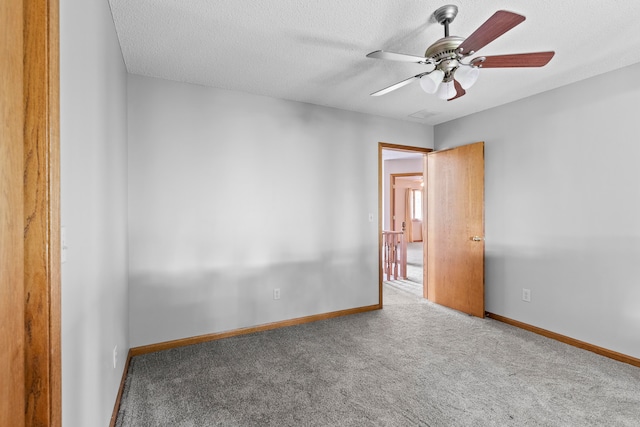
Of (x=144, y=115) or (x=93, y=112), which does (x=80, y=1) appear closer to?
(x=93, y=112)

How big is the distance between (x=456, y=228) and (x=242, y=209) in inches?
106

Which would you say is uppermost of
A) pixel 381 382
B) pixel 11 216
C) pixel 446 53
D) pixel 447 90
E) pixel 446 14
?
pixel 446 14

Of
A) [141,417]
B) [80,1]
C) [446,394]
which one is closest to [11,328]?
[80,1]

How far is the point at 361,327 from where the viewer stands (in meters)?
3.48

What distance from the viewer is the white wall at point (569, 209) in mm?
2742

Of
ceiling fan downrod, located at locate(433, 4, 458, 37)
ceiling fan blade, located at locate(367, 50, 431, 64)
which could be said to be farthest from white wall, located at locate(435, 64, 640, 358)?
ceiling fan blade, located at locate(367, 50, 431, 64)

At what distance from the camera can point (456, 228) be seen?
4109 mm

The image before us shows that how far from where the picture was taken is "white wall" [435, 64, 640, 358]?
2.74 metres

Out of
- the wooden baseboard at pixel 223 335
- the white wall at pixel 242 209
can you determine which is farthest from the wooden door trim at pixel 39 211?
the white wall at pixel 242 209

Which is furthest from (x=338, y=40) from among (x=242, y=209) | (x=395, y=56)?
(x=242, y=209)

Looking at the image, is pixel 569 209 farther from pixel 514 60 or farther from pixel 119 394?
pixel 119 394

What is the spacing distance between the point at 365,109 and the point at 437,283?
2513 millimetres

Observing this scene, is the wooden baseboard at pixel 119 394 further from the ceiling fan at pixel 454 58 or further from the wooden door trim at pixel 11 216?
the ceiling fan at pixel 454 58

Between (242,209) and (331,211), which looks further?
(331,211)
